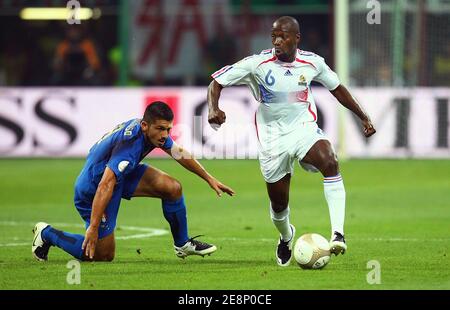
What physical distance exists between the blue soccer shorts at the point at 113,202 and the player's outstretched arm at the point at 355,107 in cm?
188

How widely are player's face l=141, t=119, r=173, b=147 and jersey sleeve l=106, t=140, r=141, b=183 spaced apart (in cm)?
17

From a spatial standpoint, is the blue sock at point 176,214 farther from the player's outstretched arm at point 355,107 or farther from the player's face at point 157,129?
the player's outstretched arm at point 355,107

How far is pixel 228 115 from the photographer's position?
2291cm

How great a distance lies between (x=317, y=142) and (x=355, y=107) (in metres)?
0.60

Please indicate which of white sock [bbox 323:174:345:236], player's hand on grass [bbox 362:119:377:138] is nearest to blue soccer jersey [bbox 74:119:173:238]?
white sock [bbox 323:174:345:236]

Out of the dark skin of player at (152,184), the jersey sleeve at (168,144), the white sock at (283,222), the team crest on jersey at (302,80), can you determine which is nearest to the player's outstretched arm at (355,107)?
the team crest on jersey at (302,80)

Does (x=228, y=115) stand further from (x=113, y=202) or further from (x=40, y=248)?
(x=113, y=202)

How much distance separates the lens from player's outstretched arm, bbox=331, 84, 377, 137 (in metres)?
10.7

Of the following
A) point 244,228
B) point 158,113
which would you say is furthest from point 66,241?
point 244,228

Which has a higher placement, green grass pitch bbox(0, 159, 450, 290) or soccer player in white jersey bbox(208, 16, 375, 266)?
soccer player in white jersey bbox(208, 16, 375, 266)

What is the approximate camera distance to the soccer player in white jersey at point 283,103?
10.5 metres

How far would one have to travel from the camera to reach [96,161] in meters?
10.5

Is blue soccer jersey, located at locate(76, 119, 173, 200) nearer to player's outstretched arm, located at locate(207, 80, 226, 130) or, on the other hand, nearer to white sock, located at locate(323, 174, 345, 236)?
player's outstretched arm, located at locate(207, 80, 226, 130)

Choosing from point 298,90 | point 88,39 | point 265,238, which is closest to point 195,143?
point 88,39
